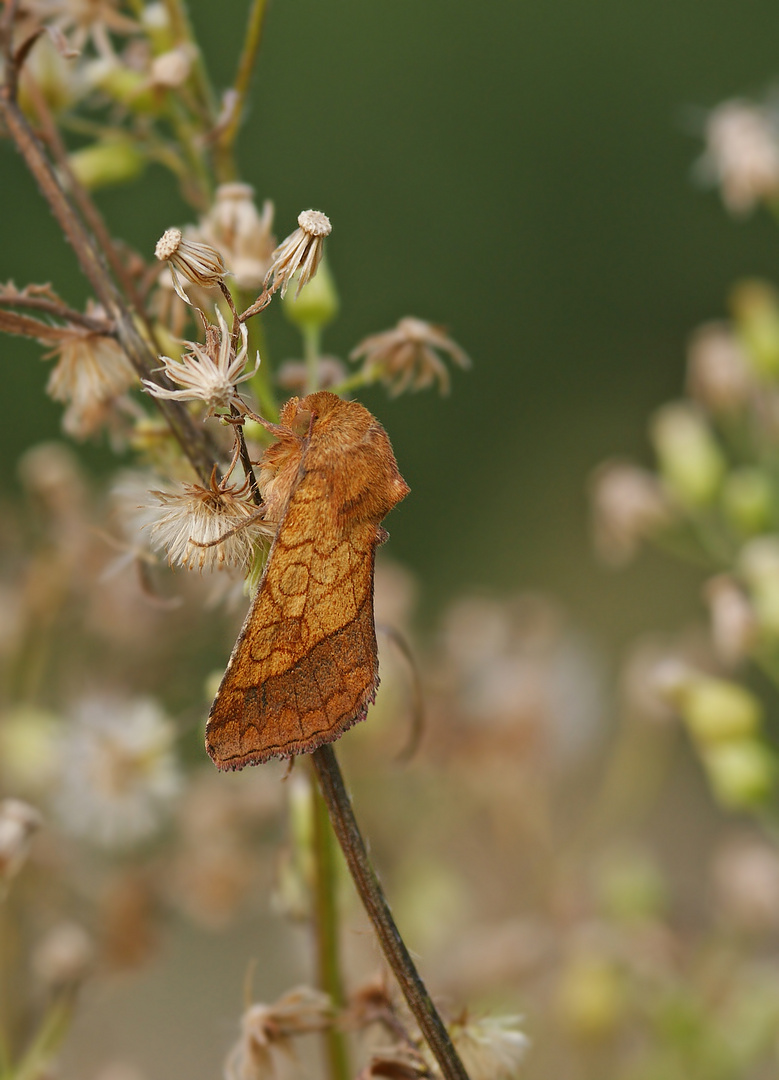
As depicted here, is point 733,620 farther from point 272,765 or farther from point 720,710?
point 272,765

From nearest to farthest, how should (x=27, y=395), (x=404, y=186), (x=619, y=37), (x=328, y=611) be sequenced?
(x=328, y=611)
(x=27, y=395)
(x=404, y=186)
(x=619, y=37)

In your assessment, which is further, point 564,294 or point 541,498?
point 541,498

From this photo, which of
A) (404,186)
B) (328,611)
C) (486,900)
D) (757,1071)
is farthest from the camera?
(404,186)

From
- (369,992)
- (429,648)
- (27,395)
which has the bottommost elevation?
(369,992)

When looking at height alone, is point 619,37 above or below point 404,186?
above

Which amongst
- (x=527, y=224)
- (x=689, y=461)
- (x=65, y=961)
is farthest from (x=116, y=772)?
(x=527, y=224)

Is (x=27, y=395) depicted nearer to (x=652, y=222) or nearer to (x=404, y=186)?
(x=404, y=186)

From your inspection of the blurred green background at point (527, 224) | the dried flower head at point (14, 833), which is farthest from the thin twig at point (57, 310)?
the blurred green background at point (527, 224)

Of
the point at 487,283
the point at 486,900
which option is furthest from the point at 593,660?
the point at 487,283
